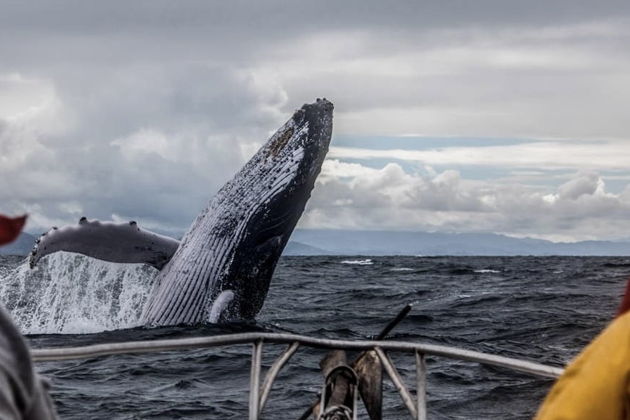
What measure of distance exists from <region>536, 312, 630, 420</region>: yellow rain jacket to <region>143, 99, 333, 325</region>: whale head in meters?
8.28

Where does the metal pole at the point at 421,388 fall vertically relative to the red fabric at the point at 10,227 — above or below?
below

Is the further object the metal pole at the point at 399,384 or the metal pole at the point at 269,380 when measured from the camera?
the metal pole at the point at 269,380

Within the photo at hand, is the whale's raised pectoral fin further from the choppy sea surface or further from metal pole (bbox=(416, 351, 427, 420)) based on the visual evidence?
metal pole (bbox=(416, 351, 427, 420))

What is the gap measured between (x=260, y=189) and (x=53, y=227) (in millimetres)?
2010

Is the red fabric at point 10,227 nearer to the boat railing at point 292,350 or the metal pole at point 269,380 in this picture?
the boat railing at point 292,350

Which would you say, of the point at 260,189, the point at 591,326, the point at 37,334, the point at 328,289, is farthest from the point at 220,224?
the point at 328,289

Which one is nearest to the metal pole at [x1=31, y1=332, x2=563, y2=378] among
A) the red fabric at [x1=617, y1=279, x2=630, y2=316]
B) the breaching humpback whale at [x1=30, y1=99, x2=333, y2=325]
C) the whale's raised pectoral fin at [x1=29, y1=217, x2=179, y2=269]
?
the red fabric at [x1=617, y1=279, x2=630, y2=316]

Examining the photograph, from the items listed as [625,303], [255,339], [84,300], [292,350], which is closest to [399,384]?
[292,350]

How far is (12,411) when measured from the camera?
40.7 inches

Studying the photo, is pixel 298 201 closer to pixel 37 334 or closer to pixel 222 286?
pixel 222 286

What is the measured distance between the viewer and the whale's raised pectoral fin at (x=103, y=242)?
28.0 feet

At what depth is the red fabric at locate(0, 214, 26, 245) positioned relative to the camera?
1125 mm

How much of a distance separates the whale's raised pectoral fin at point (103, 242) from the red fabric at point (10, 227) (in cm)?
756

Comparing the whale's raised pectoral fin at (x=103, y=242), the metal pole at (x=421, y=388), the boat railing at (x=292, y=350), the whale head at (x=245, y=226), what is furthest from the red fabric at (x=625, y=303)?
the whale head at (x=245, y=226)
